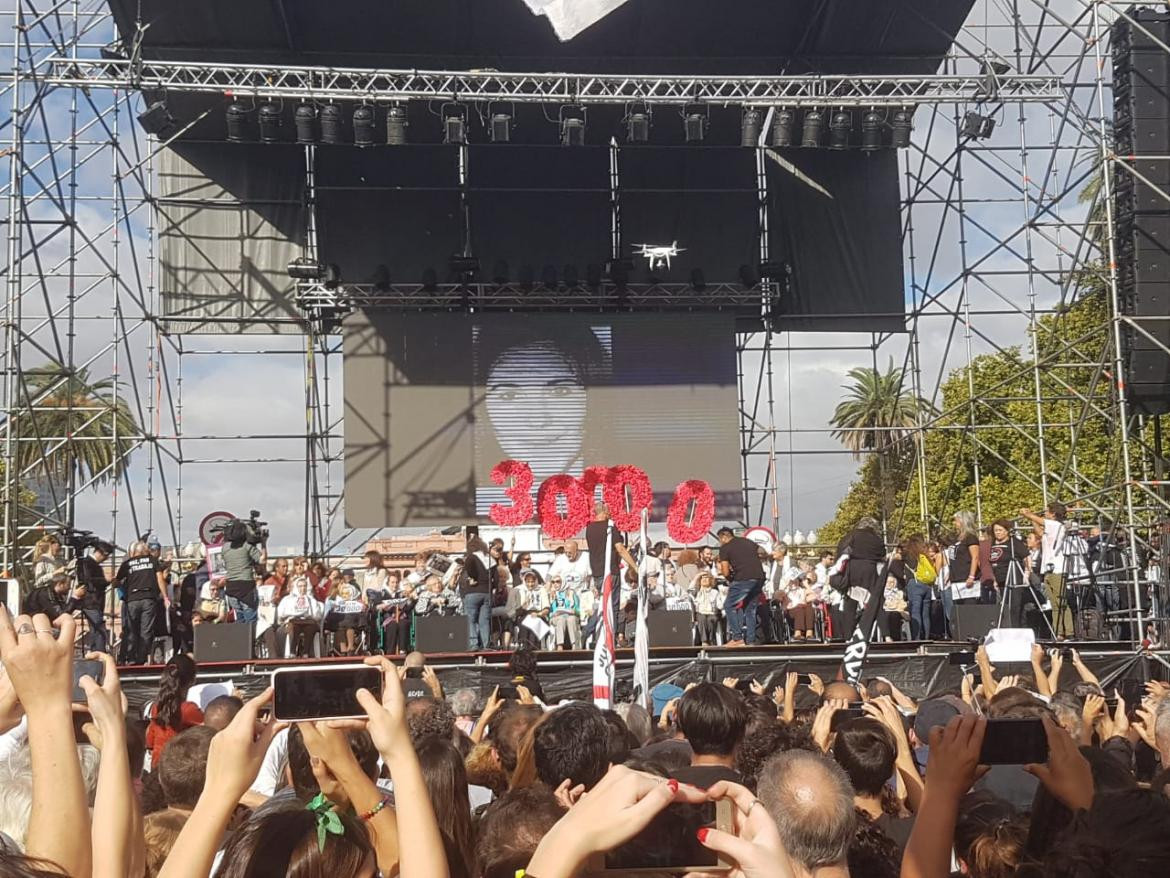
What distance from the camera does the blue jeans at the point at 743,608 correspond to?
15312 mm

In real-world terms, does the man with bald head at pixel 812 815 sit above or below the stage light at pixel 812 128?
below

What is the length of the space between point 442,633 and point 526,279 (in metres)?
7.48

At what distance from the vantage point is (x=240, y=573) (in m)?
15.9

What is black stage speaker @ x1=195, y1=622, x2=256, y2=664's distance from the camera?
1419cm

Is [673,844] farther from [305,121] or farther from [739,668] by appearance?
[305,121]

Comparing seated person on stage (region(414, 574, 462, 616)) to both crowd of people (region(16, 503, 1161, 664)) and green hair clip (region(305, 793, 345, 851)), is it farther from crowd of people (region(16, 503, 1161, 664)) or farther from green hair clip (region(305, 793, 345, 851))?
green hair clip (region(305, 793, 345, 851))

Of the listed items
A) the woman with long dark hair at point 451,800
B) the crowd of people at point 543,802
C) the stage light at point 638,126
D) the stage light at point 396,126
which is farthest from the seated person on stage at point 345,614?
Result: the woman with long dark hair at point 451,800

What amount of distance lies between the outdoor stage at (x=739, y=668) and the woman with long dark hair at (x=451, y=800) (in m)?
10.3

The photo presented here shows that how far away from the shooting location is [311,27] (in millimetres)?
20438

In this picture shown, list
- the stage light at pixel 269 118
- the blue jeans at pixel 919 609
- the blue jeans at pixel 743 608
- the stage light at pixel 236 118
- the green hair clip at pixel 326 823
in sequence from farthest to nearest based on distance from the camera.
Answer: the stage light at pixel 236 118
the stage light at pixel 269 118
the blue jeans at pixel 919 609
the blue jeans at pixel 743 608
the green hair clip at pixel 326 823

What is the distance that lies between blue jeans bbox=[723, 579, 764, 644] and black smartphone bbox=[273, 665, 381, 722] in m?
13.1

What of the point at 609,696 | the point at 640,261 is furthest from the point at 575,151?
the point at 609,696

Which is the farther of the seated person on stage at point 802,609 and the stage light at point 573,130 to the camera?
the stage light at point 573,130

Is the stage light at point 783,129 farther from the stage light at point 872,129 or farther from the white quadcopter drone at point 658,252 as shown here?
the white quadcopter drone at point 658,252
